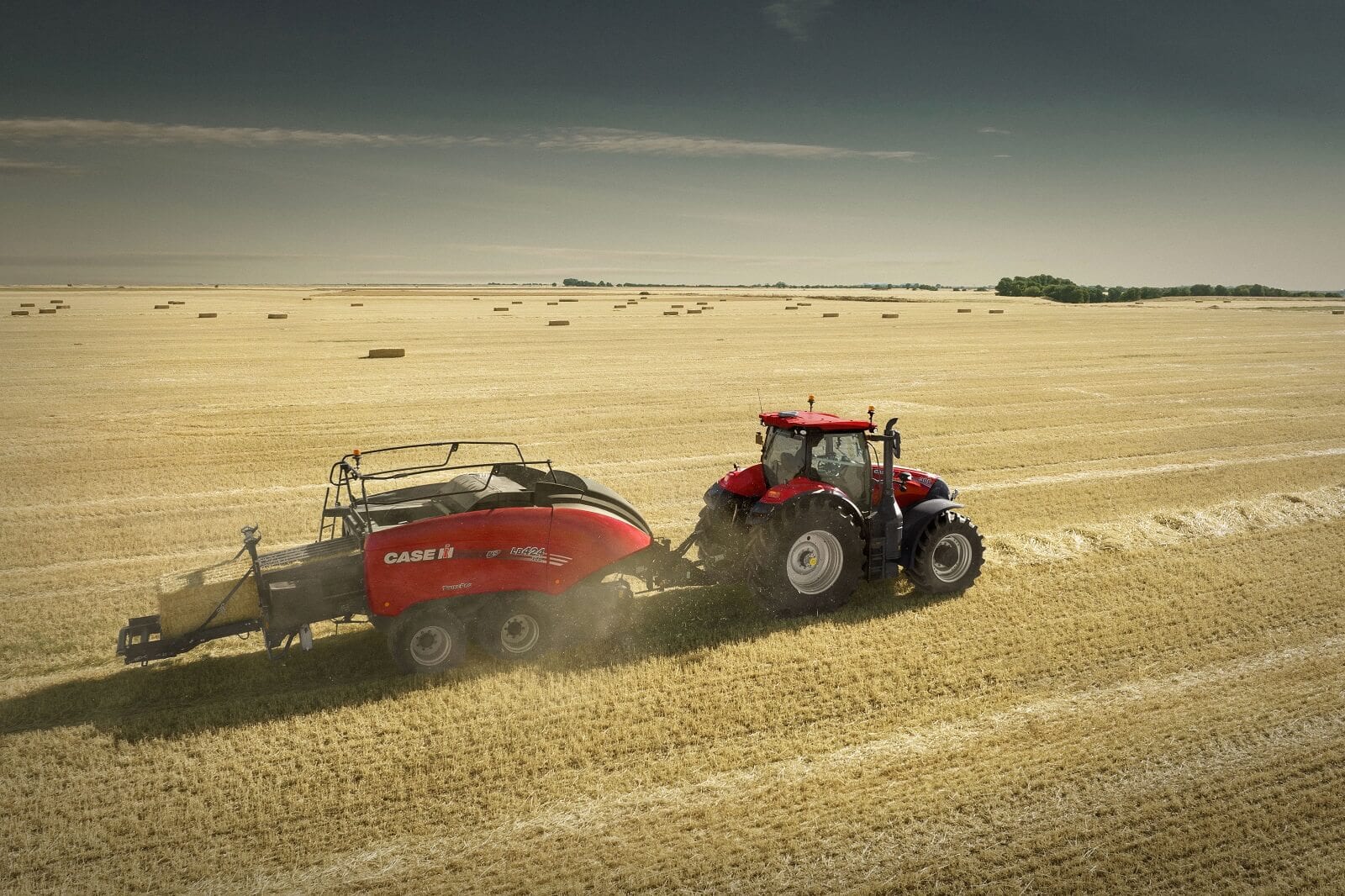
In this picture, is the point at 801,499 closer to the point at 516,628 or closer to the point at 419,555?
the point at 516,628

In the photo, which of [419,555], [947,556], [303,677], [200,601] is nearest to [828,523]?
[947,556]

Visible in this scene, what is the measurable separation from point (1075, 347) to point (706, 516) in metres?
34.8

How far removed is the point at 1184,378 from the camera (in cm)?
2680

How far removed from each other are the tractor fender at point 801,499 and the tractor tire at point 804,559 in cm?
6

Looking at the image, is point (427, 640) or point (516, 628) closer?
point (427, 640)

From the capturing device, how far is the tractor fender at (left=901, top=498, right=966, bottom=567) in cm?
845

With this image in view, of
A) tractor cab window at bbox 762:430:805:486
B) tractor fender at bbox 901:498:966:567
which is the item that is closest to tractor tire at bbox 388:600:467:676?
tractor cab window at bbox 762:430:805:486

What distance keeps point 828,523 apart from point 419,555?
3.99 metres

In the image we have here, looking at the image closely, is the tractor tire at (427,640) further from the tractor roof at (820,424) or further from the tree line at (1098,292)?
the tree line at (1098,292)

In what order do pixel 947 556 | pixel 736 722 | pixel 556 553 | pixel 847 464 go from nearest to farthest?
1. pixel 736 722
2. pixel 556 553
3. pixel 847 464
4. pixel 947 556

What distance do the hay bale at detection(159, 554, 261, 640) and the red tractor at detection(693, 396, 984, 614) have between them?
4.37 m

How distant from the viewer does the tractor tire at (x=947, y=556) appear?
847cm

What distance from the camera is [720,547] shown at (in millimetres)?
8617

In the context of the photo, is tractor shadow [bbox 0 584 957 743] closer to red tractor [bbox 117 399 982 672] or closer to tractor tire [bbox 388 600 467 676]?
tractor tire [bbox 388 600 467 676]
